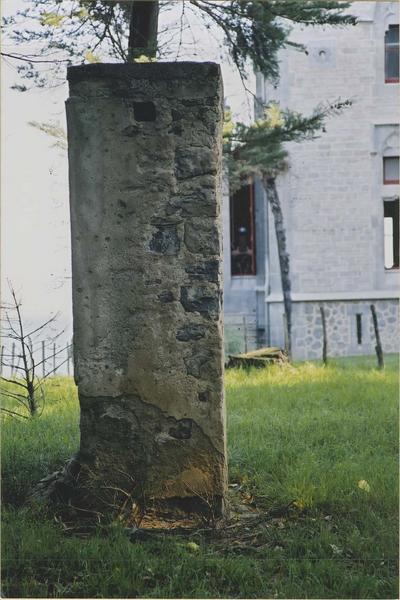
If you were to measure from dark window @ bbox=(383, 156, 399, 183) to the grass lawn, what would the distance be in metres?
8.44

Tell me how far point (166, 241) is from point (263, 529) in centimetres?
155

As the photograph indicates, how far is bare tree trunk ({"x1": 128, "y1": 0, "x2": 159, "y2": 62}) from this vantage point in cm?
565

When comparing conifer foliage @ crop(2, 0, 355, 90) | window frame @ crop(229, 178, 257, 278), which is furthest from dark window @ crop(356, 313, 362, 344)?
conifer foliage @ crop(2, 0, 355, 90)

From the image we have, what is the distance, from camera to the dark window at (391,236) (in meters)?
13.4

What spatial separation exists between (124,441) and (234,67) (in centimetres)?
449

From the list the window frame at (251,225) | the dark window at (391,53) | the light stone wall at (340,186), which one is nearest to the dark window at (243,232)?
the window frame at (251,225)

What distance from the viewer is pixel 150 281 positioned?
3779 millimetres

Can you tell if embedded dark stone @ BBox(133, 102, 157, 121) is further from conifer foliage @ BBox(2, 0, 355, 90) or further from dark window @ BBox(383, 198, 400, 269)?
dark window @ BBox(383, 198, 400, 269)

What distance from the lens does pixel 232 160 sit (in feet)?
30.6

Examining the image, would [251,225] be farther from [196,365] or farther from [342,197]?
[196,365]

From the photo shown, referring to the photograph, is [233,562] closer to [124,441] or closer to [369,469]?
[124,441]

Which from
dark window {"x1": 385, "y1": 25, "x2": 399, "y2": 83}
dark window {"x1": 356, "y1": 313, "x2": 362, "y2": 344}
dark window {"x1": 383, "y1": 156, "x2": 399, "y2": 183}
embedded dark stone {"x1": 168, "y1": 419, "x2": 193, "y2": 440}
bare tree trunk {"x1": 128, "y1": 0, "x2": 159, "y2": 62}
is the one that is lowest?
dark window {"x1": 356, "y1": 313, "x2": 362, "y2": 344}

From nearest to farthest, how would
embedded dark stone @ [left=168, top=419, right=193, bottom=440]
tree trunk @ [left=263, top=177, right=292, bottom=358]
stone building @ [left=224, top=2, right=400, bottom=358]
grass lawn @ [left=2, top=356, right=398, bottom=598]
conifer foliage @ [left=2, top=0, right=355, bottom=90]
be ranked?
grass lawn @ [left=2, top=356, right=398, bottom=598] → embedded dark stone @ [left=168, top=419, right=193, bottom=440] → conifer foliage @ [left=2, top=0, right=355, bottom=90] → tree trunk @ [left=263, top=177, right=292, bottom=358] → stone building @ [left=224, top=2, right=400, bottom=358]

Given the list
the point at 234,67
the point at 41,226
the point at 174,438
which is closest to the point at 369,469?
the point at 174,438
